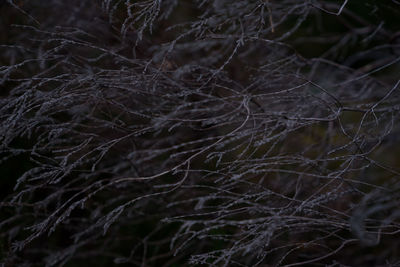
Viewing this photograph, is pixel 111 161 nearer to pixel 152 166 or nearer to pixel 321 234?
pixel 152 166

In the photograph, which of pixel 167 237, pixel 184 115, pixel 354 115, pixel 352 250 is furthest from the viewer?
pixel 354 115

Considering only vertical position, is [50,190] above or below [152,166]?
below

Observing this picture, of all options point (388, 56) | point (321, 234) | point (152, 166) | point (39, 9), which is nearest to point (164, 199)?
point (152, 166)

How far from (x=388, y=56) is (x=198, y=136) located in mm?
1400

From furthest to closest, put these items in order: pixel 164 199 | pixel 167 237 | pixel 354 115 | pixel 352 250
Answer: pixel 354 115
pixel 352 250
pixel 167 237
pixel 164 199

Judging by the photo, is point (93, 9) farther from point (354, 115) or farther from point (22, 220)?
point (354, 115)

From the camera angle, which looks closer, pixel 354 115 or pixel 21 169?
pixel 21 169

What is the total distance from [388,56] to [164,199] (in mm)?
1780

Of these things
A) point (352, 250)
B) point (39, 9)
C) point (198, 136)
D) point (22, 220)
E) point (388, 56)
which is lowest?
point (352, 250)

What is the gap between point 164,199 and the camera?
7.79 ft

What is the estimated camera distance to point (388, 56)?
278 centimetres

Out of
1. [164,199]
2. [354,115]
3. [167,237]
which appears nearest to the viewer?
[164,199]

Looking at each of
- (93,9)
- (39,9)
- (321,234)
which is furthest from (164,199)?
(39,9)

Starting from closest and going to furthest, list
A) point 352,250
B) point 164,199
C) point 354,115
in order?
point 164,199 → point 352,250 → point 354,115
